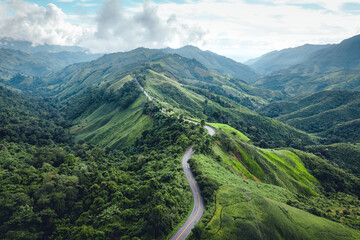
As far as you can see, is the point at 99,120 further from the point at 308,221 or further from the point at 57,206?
the point at 308,221

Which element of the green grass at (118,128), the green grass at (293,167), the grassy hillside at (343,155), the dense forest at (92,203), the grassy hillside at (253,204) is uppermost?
the green grass at (118,128)

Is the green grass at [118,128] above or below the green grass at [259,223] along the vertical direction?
above

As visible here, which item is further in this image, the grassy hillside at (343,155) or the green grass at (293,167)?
the grassy hillside at (343,155)

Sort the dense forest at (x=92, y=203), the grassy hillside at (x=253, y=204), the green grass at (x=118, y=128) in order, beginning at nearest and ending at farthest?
the dense forest at (x=92, y=203) < the grassy hillside at (x=253, y=204) < the green grass at (x=118, y=128)

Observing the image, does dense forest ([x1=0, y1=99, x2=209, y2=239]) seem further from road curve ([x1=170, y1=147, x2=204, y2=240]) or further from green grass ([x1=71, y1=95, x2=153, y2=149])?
green grass ([x1=71, y1=95, x2=153, y2=149])

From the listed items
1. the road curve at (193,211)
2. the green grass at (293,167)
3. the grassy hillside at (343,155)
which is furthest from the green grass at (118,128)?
the grassy hillside at (343,155)

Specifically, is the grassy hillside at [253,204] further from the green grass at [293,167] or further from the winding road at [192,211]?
the winding road at [192,211]

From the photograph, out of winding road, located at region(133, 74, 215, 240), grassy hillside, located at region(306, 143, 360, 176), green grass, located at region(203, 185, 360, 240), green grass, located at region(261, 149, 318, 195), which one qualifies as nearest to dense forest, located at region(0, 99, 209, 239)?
winding road, located at region(133, 74, 215, 240)

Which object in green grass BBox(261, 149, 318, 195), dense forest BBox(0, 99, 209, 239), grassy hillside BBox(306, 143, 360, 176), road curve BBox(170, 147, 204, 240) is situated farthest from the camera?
grassy hillside BBox(306, 143, 360, 176)

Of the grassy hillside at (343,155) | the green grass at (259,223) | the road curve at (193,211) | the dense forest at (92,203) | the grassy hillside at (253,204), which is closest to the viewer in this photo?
the green grass at (259,223)

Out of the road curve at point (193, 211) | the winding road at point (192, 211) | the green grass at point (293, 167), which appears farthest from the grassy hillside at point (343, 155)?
the road curve at point (193, 211)
